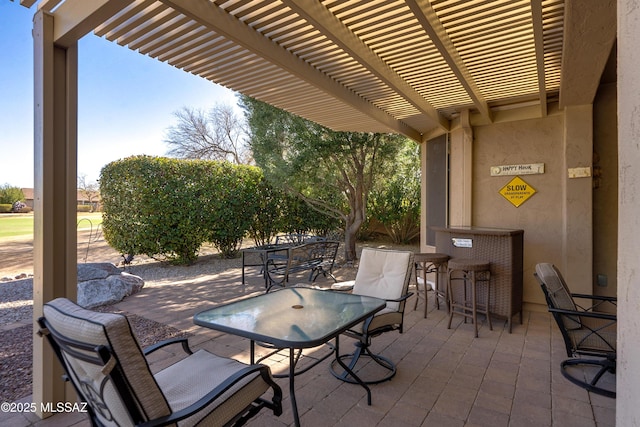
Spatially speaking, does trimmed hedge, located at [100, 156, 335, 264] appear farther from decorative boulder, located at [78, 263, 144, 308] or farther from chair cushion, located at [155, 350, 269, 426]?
chair cushion, located at [155, 350, 269, 426]

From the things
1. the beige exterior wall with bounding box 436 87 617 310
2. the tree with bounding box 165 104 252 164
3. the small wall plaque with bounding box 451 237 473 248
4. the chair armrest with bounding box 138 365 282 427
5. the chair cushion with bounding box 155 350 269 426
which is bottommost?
the chair cushion with bounding box 155 350 269 426

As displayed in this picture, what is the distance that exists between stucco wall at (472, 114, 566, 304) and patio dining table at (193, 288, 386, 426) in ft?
10.6

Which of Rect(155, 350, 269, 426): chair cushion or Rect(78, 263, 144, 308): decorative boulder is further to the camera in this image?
Rect(78, 263, 144, 308): decorative boulder

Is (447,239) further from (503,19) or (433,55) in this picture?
(503,19)

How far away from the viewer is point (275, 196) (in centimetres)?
955

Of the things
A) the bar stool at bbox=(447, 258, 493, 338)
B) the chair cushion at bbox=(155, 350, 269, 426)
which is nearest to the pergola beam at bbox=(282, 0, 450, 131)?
the bar stool at bbox=(447, 258, 493, 338)

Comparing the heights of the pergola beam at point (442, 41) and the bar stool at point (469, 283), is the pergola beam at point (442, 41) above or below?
above

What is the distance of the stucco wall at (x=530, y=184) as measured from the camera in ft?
15.4

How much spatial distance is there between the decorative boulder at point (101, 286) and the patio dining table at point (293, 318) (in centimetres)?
329

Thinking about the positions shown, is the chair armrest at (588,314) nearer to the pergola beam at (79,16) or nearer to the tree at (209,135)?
the pergola beam at (79,16)

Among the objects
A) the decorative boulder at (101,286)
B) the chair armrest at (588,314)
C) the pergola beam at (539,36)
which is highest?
the pergola beam at (539,36)

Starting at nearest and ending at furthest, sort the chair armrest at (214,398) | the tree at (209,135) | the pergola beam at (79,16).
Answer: the chair armrest at (214,398) → the pergola beam at (79,16) → the tree at (209,135)

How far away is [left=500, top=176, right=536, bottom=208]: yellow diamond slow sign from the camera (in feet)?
16.0

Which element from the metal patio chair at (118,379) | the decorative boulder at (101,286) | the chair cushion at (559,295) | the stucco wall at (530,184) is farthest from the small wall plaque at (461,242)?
the decorative boulder at (101,286)
